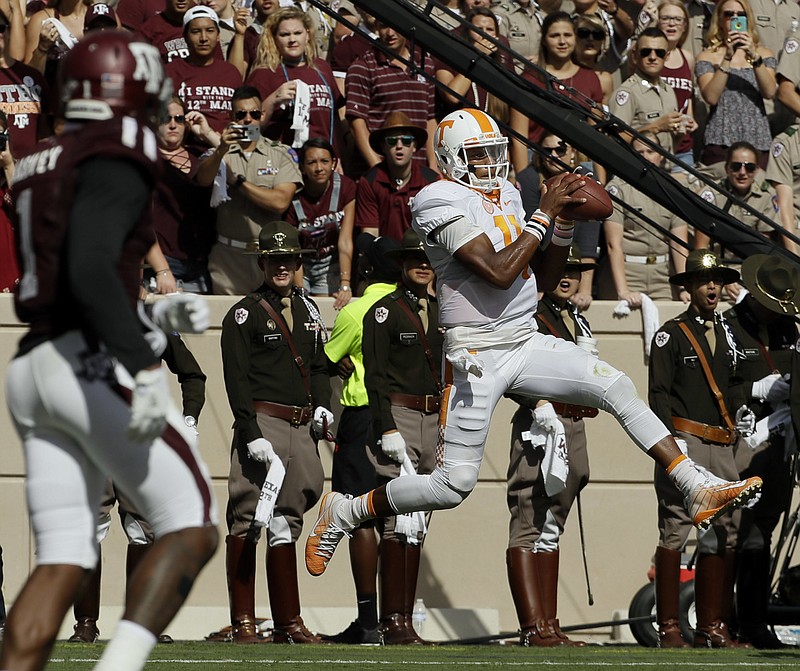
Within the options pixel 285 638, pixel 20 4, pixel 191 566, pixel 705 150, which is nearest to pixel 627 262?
pixel 705 150

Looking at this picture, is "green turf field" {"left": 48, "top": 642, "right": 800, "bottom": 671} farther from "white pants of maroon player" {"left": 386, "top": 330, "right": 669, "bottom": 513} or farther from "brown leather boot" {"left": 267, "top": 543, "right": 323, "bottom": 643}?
"white pants of maroon player" {"left": 386, "top": 330, "right": 669, "bottom": 513}

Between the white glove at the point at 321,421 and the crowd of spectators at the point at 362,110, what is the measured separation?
4.71ft

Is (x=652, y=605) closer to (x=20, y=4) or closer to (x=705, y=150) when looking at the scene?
(x=705, y=150)

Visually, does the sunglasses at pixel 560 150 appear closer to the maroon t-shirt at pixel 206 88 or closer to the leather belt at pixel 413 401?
Answer: the leather belt at pixel 413 401

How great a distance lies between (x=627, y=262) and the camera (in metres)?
10.8

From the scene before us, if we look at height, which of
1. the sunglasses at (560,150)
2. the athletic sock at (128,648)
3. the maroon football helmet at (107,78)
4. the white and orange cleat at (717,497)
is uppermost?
the maroon football helmet at (107,78)

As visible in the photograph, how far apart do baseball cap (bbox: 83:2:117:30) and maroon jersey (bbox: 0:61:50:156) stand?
1.98ft

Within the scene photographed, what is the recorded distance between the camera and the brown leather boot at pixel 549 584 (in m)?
8.62

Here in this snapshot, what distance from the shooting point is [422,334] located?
8.95 m

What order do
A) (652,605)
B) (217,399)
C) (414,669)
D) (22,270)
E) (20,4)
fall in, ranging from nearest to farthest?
(22,270) < (414,669) < (652,605) < (217,399) < (20,4)

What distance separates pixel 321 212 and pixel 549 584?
3.11 meters

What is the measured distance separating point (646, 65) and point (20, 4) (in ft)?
15.6

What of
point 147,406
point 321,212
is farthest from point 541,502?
point 147,406

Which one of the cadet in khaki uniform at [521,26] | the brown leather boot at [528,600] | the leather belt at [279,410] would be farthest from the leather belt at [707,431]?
the cadet in khaki uniform at [521,26]
